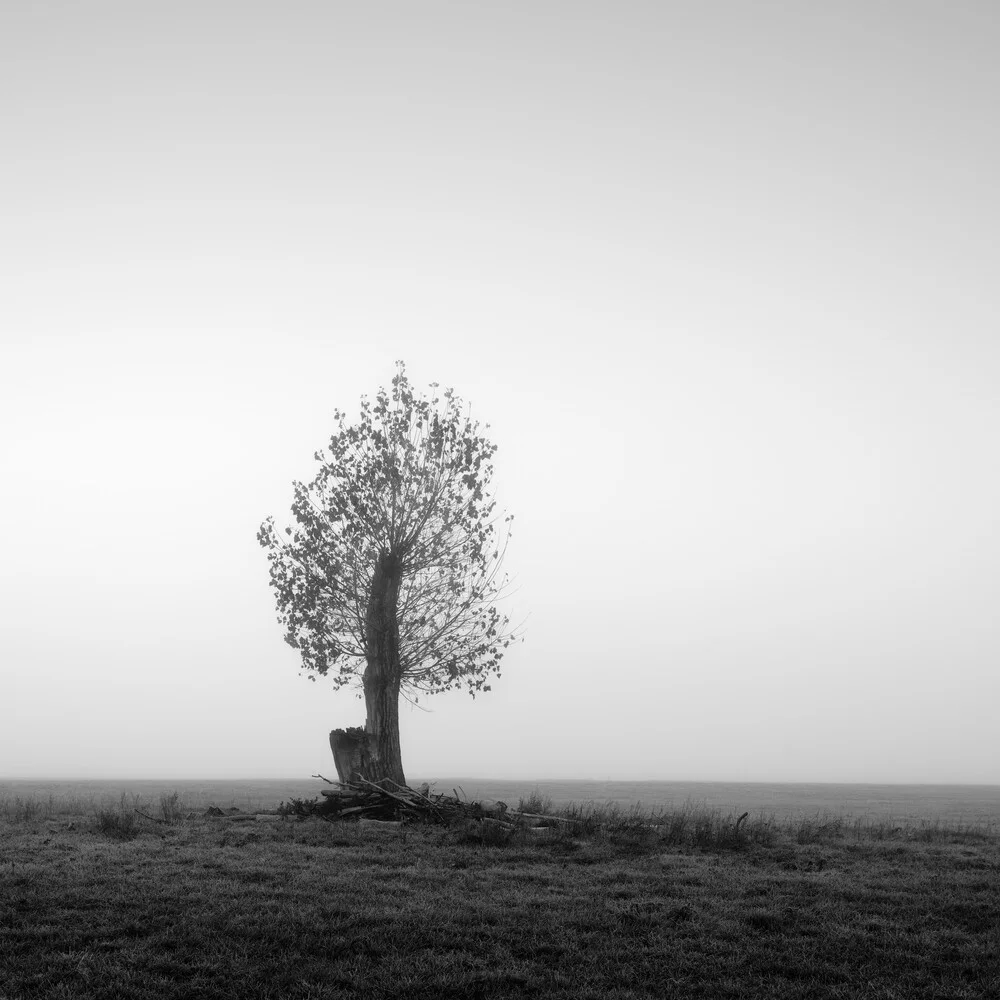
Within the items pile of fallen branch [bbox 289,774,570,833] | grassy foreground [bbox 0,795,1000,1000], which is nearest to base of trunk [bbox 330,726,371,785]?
pile of fallen branch [bbox 289,774,570,833]

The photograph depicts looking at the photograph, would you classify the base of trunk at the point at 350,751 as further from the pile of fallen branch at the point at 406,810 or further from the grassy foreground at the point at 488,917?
the grassy foreground at the point at 488,917

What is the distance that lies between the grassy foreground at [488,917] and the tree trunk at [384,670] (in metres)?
10.6

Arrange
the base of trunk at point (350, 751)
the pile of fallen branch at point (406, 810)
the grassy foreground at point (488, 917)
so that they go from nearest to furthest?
the grassy foreground at point (488, 917)
the pile of fallen branch at point (406, 810)
the base of trunk at point (350, 751)

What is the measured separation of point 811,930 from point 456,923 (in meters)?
5.59

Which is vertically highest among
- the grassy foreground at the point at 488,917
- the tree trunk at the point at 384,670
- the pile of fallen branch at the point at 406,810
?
the tree trunk at the point at 384,670

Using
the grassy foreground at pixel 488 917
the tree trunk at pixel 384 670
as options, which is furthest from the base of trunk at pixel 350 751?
the grassy foreground at pixel 488 917

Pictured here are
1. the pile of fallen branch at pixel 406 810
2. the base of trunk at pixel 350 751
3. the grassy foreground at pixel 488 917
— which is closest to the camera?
the grassy foreground at pixel 488 917

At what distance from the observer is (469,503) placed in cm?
3638

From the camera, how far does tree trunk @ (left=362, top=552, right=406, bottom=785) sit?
33.3 meters

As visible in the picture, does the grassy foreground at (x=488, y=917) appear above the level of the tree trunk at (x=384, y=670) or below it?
below

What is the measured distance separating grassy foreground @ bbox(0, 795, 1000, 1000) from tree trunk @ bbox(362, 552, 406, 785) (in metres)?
10.6

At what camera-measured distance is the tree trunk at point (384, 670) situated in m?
33.3

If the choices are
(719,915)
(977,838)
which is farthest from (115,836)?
(977,838)

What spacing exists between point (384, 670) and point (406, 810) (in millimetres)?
8051
